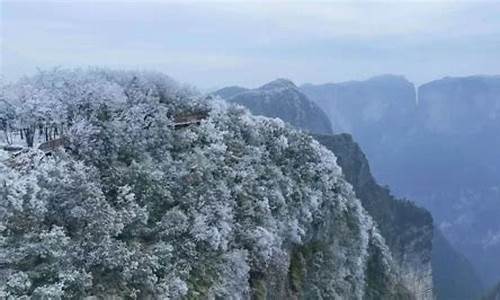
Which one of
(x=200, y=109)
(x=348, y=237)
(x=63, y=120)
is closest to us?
(x=63, y=120)

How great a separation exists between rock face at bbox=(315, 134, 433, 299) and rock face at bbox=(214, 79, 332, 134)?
5646 centimetres

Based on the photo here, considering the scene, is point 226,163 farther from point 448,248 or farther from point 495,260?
point 495,260

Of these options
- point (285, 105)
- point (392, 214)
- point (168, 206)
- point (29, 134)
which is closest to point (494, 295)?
point (392, 214)

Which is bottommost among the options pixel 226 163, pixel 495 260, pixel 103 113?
pixel 495 260

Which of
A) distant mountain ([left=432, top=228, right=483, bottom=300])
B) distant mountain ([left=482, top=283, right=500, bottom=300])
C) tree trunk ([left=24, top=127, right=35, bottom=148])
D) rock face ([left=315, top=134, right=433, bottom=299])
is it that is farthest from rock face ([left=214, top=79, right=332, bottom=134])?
tree trunk ([left=24, top=127, right=35, bottom=148])

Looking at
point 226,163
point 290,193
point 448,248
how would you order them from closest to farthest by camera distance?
point 226,163, point 290,193, point 448,248

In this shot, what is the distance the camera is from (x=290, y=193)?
124 ft

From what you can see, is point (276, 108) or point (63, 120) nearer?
point (63, 120)

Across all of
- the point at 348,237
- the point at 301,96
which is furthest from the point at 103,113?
the point at 301,96

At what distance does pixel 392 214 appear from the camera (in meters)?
108

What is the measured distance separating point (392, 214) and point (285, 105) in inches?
3029

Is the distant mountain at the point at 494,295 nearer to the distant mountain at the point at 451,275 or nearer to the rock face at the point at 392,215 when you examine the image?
the rock face at the point at 392,215

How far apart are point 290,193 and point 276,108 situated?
138 m

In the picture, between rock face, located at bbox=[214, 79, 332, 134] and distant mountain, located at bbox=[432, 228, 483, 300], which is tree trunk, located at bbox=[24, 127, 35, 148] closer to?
Result: distant mountain, located at bbox=[432, 228, 483, 300]
